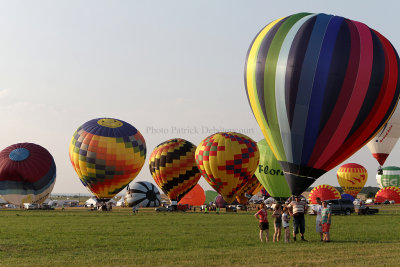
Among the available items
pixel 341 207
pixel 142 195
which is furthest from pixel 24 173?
pixel 341 207

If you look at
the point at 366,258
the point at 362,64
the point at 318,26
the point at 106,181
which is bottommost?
the point at 366,258

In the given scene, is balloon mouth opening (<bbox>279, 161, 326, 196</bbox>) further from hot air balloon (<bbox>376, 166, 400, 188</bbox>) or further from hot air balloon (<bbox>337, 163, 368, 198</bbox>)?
hot air balloon (<bbox>376, 166, 400, 188</bbox>)

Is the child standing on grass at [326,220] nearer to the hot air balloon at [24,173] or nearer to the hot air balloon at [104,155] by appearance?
the hot air balloon at [104,155]

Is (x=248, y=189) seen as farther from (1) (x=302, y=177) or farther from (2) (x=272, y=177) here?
(1) (x=302, y=177)

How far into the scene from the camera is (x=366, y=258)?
14.5m

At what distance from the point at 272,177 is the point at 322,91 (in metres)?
30.7

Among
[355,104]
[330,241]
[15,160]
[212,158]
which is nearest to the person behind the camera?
[330,241]

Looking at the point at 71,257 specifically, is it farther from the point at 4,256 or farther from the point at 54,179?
the point at 54,179

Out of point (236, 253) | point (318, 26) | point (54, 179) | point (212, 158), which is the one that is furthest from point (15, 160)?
point (236, 253)

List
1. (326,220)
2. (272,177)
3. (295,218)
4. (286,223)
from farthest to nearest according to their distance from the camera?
(272,177) < (295,218) < (286,223) < (326,220)

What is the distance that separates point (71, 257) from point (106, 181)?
37.2 m

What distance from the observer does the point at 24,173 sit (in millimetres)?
63312

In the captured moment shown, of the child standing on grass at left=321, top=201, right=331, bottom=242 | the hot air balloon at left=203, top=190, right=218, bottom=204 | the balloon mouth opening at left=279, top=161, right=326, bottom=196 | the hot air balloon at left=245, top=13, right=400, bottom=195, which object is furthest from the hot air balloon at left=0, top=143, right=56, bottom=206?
the child standing on grass at left=321, top=201, right=331, bottom=242

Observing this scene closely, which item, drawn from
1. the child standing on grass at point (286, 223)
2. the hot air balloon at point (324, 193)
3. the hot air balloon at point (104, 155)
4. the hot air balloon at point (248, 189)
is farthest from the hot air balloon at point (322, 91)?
the hot air balloon at point (248, 189)
